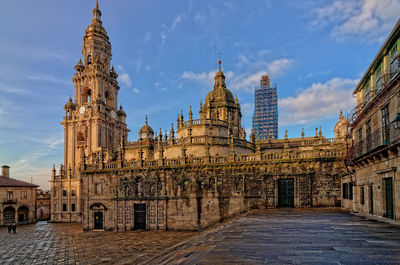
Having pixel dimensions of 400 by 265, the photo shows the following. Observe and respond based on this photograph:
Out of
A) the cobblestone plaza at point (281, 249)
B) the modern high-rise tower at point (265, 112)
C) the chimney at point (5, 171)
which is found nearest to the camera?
the cobblestone plaza at point (281, 249)

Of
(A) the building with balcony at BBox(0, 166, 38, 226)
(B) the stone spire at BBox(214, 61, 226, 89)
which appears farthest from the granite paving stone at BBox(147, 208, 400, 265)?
(A) the building with balcony at BBox(0, 166, 38, 226)

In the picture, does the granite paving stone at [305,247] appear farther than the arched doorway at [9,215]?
No

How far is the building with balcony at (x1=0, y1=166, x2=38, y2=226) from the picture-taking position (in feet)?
147

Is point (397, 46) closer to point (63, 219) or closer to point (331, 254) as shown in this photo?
point (331, 254)

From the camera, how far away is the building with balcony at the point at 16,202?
44.7 metres

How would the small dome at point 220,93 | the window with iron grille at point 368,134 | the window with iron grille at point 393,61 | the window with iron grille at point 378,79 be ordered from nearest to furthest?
the window with iron grille at point 393,61 < the window with iron grille at point 378,79 < the window with iron grille at point 368,134 < the small dome at point 220,93

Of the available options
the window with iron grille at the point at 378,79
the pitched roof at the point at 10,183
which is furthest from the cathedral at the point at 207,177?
the pitched roof at the point at 10,183

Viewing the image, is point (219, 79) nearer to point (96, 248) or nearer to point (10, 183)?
point (96, 248)

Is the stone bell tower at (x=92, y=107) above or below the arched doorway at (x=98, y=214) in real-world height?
above

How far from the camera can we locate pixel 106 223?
98.6ft

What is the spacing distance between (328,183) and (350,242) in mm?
15557

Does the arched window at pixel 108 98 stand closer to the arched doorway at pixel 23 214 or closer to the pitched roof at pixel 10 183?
the pitched roof at pixel 10 183

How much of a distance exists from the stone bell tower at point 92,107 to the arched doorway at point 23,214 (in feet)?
30.7

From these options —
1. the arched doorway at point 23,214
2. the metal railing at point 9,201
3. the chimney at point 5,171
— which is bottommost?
the arched doorway at point 23,214
